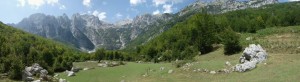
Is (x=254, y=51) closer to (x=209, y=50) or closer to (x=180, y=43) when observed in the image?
(x=209, y=50)

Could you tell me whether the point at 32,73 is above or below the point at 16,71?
below

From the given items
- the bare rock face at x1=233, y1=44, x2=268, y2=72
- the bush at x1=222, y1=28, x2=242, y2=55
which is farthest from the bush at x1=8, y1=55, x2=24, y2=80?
the bush at x1=222, y1=28, x2=242, y2=55

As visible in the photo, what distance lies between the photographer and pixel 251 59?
163ft

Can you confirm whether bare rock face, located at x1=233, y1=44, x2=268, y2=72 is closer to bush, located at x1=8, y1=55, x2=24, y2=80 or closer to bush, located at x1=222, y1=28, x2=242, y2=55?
bush, located at x1=222, y1=28, x2=242, y2=55

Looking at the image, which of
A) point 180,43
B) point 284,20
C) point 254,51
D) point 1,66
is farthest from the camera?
point 284,20

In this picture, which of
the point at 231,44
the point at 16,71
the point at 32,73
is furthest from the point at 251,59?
the point at 16,71

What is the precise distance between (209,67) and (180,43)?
163ft

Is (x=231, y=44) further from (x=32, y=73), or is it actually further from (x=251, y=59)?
(x=32, y=73)

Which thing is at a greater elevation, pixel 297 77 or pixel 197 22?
pixel 197 22

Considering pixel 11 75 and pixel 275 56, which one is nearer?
pixel 275 56

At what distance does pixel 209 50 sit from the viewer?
8362cm

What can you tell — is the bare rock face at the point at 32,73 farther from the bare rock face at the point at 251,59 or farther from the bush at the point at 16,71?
the bare rock face at the point at 251,59

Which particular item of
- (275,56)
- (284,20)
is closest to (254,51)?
(275,56)

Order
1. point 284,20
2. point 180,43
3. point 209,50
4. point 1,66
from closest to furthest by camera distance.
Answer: point 1,66
point 209,50
point 180,43
point 284,20
